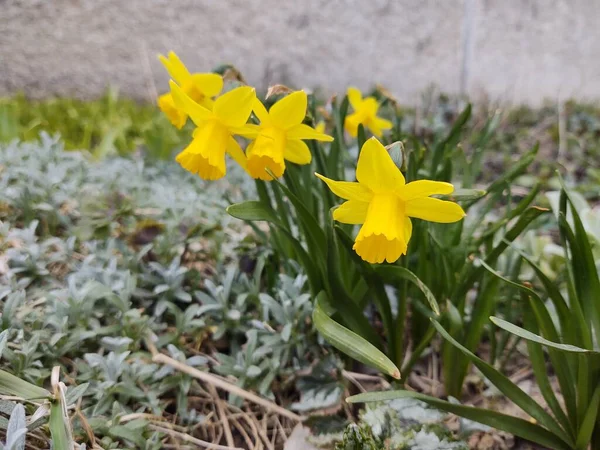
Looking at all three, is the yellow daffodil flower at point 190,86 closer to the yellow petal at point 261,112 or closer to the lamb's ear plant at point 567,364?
the yellow petal at point 261,112

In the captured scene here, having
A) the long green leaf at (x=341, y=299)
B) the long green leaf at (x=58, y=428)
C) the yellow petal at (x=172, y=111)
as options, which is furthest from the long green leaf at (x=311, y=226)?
the long green leaf at (x=58, y=428)

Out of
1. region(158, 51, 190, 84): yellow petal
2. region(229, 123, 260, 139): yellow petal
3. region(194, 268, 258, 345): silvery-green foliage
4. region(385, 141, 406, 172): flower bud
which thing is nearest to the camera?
region(385, 141, 406, 172): flower bud

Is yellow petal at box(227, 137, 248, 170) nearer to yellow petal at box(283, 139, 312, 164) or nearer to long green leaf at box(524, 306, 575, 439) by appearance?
yellow petal at box(283, 139, 312, 164)

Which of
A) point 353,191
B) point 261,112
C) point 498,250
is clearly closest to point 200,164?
point 261,112

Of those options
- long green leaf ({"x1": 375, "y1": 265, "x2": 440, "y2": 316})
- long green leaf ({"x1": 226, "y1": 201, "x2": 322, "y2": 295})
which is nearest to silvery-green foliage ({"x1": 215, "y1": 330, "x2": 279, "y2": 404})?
long green leaf ({"x1": 226, "y1": 201, "x2": 322, "y2": 295})

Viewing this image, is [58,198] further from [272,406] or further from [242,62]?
[242,62]

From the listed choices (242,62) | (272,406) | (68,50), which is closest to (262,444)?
(272,406)

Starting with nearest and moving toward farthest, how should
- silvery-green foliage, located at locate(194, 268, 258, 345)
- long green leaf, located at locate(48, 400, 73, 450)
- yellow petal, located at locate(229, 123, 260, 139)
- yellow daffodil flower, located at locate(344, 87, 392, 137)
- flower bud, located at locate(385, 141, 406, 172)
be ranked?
1. long green leaf, located at locate(48, 400, 73, 450)
2. flower bud, located at locate(385, 141, 406, 172)
3. yellow petal, located at locate(229, 123, 260, 139)
4. silvery-green foliage, located at locate(194, 268, 258, 345)
5. yellow daffodil flower, located at locate(344, 87, 392, 137)
